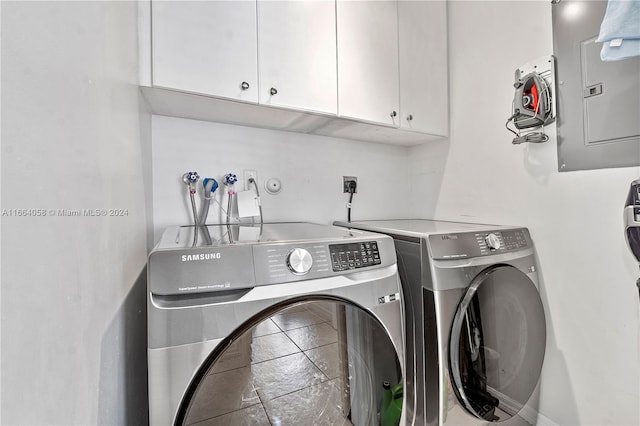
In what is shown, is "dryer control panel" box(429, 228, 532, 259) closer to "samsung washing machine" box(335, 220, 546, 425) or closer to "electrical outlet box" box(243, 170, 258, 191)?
"samsung washing machine" box(335, 220, 546, 425)

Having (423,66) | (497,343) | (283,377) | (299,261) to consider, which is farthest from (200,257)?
(423,66)

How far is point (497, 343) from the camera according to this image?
1.04 metres

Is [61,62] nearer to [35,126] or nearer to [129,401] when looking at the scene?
[35,126]

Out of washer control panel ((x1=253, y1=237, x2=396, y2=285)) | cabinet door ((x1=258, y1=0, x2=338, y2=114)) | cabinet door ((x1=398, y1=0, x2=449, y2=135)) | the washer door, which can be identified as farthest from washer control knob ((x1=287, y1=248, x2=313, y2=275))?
cabinet door ((x1=398, y1=0, x2=449, y2=135))

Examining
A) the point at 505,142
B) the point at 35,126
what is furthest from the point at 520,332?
the point at 35,126

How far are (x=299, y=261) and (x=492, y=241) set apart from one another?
816 millimetres

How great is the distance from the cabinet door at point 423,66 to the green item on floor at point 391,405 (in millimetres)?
1215

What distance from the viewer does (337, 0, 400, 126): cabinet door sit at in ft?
4.32

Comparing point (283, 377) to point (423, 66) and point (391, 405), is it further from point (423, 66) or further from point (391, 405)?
point (423, 66)

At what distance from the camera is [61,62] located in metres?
0.44

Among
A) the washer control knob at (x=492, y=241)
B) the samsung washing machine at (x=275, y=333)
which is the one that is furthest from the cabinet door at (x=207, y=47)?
the washer control knob at (x=492, y=241)

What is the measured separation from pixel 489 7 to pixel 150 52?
64.8 inches

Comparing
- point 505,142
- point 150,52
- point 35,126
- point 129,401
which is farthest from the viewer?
point 505,142

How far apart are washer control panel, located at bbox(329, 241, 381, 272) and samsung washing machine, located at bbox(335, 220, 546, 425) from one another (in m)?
0.24
